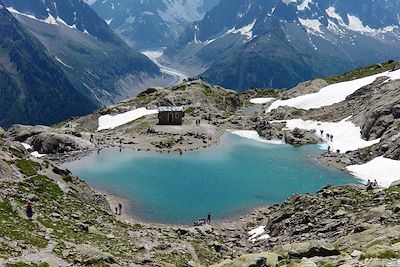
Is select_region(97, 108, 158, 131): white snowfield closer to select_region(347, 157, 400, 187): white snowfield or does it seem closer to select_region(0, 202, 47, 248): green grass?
select_region(347, 157, 400, 187): white snowfield

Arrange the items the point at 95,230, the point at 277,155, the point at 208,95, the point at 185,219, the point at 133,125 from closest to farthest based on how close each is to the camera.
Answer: the point at 95,230 < the point at 185,219 < the point at 277,155 < the point at 133,125 < the point at 208,95

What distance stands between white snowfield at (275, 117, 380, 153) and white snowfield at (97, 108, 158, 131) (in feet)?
156

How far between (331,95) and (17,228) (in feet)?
455

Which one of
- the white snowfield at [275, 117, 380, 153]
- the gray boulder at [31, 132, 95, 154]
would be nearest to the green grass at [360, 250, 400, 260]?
the white snowfield at [275, 117, 380, 153]

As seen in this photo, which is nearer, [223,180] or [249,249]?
[249,249]

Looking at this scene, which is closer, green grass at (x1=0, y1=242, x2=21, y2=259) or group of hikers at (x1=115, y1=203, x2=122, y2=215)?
green grass at (x1=0, y1=242, x2=21, y2=259)

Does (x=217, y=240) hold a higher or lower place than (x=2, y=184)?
lower

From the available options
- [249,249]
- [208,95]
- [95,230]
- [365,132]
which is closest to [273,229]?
[249,249]

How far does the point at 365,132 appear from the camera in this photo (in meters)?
118

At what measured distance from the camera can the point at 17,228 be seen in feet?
131

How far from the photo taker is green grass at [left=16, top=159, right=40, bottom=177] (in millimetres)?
55547

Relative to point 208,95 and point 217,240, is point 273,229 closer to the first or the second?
point 217,240

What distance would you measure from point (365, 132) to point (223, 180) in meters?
45.7

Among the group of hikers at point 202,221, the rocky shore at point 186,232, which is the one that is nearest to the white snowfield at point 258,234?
the rocky shore at point 186,232
